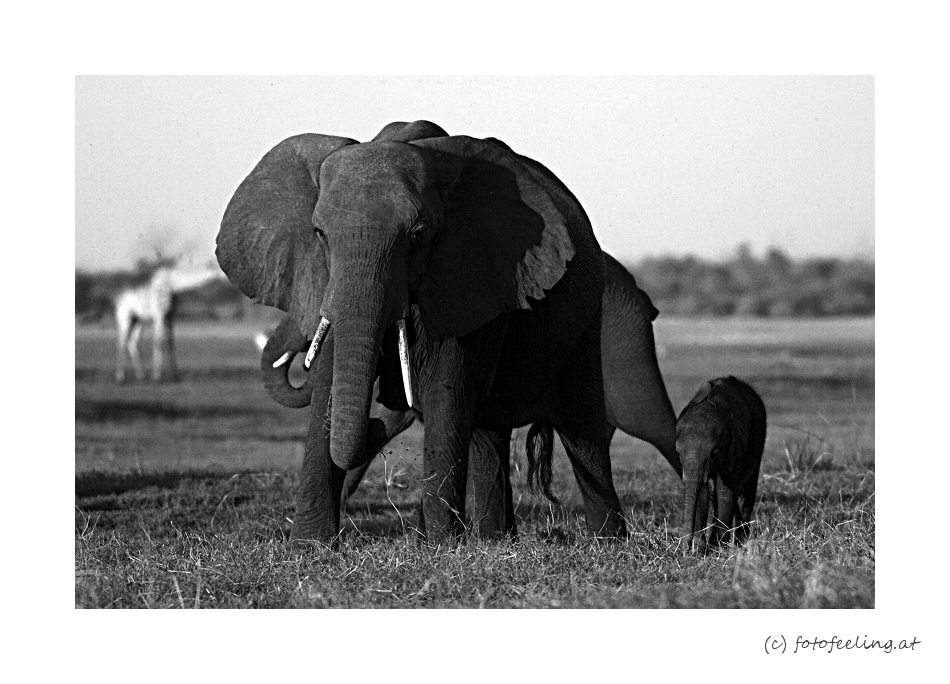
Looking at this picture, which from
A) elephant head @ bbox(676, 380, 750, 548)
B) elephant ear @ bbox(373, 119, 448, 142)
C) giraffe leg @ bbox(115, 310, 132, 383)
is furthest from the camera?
giraffe leg @ bbox(115, 310, 132, 383)

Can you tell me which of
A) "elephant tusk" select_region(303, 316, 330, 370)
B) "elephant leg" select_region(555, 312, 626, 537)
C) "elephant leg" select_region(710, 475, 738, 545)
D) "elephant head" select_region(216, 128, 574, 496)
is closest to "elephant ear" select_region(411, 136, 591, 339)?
"elephant head" select_region(216, 128, 574, 496)

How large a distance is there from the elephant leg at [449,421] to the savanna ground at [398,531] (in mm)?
181

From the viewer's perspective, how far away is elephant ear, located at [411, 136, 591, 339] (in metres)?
8.30

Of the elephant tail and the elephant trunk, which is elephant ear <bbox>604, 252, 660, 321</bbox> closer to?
the elephant tail

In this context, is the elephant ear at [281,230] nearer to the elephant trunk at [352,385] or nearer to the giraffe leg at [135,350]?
the elephant trunk at [352,385]

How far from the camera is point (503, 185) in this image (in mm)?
8711

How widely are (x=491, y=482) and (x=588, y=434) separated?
61 centimetres

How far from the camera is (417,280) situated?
8.11m

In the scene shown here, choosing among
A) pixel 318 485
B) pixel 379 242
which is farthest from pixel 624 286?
pixel 379 242

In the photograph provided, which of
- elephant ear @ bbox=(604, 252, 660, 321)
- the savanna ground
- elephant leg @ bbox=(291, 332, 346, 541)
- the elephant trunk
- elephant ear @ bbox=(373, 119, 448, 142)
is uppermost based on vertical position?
elephant ear @ bbox=(373, 119, 448, 142)

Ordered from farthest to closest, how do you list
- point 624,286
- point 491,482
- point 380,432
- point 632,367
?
point 632,367, point 624,286, point 491,482, point 380,432

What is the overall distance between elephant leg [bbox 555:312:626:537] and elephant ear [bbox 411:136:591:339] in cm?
103

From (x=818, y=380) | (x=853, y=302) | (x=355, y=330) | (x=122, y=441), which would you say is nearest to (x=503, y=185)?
(x=355, y=330)

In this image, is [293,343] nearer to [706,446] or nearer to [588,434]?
[588,434]
